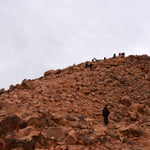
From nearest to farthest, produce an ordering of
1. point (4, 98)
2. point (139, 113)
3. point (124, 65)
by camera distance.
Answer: point (139, 113), point (4, 98), point (124, 65)

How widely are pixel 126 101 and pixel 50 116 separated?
519 cm

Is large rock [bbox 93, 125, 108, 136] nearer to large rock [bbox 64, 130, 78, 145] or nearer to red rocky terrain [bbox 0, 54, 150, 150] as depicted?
red rocky terrain [bbox 0, 54, 150, 150]

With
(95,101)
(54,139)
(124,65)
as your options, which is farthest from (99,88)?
(54,139)

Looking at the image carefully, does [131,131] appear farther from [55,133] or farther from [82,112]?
[55,133]

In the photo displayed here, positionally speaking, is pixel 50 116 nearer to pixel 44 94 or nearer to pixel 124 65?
pixel 44 94

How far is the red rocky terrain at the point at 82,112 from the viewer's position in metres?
9.20

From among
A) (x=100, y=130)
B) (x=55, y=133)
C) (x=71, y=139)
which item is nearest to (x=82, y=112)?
(x=100, y=130)

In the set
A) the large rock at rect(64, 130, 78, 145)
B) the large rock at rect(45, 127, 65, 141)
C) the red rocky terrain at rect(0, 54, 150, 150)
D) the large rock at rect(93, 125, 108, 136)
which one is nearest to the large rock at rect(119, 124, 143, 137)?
the red rocky terrain at rect(0, 54, 150, 150)

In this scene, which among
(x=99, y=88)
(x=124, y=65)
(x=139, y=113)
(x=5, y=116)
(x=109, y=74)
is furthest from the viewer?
(x=124, y=65)

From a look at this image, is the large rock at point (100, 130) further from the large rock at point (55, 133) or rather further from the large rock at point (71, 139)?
the large rock at point (55, 133)

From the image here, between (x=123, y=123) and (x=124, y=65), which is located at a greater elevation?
(x=124, y=65)

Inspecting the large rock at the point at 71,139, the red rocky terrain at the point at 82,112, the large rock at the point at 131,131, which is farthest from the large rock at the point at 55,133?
the large rock at the point at 131,131

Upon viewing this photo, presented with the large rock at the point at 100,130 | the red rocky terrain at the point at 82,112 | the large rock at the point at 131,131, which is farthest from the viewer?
the large rock at the point at 131,131

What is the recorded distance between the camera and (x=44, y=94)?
574 inches
